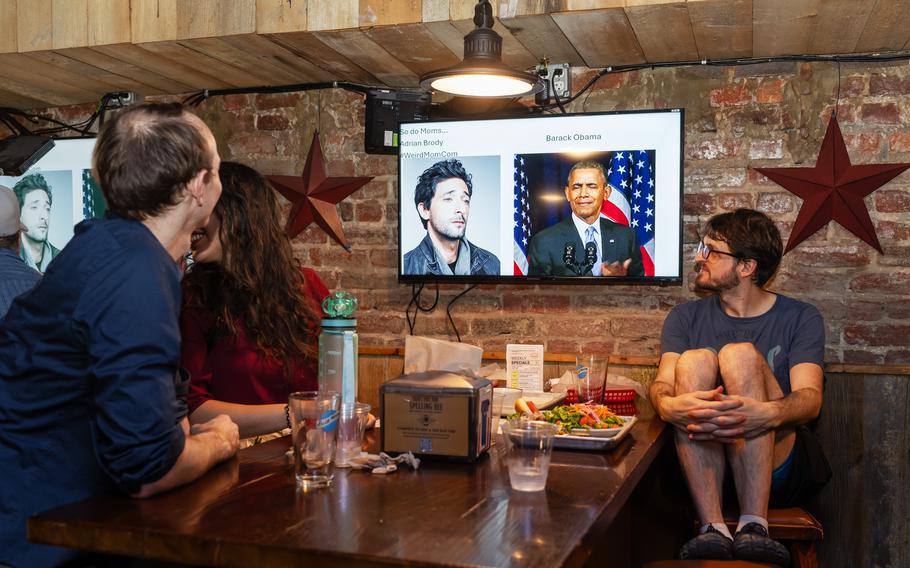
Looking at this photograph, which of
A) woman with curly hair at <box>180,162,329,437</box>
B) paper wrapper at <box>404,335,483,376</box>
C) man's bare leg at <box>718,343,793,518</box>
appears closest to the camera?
paper wrapper at <box>404,335,483,376</box>

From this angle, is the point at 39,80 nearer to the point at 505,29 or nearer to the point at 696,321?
the point at 505,29

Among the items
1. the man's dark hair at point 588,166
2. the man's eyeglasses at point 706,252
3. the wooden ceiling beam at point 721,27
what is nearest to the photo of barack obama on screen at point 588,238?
the man's dark hair at point 588,166

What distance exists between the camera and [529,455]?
1.57 meters

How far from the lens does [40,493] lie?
155 cm

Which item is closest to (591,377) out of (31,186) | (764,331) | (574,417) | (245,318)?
(574,417)

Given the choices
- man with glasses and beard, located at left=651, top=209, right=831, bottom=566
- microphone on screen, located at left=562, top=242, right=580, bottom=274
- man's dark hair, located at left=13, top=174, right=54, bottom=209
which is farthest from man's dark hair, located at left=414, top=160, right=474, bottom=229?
man's dark hair, located at left=13, top=174, right=54, bottom=209

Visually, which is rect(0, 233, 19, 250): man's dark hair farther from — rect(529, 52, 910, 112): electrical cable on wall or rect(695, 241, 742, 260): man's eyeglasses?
rect(695, 241, 742, 260): man's eyeglasses

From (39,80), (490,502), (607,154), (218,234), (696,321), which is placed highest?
(39,80)

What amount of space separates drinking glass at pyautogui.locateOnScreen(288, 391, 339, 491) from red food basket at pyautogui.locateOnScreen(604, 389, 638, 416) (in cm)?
122

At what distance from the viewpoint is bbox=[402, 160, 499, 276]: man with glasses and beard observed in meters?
3.60

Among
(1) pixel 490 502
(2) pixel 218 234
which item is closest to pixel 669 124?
(2) pixel 218 234

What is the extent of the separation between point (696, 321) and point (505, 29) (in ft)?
3.96

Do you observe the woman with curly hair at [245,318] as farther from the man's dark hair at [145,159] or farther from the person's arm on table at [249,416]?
the man's dark hair at [145,159]

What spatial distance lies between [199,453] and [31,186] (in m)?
3.16
